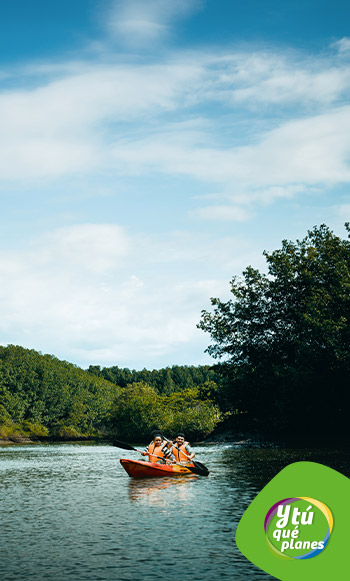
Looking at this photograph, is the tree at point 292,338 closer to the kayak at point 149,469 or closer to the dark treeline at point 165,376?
the kayak at point 149,469

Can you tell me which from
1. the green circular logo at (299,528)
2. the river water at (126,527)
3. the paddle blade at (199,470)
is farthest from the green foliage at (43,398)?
the green circular logo at (299,528)

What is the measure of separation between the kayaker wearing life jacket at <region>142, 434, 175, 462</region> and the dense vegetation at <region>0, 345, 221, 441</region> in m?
44.6

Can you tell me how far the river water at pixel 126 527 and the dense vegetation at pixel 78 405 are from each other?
48.4 meters

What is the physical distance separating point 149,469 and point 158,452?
5.17 feet

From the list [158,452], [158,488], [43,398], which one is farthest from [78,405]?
[158,488]

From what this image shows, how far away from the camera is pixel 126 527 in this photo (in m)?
14.1

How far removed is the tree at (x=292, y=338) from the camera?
38688mm

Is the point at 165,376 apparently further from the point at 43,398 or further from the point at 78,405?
the point at 43,398

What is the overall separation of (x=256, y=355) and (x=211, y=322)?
4.42 meters

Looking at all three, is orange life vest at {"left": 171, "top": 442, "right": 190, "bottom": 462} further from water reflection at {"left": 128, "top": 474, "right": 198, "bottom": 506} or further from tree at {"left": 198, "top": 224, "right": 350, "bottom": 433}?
tree at {"left": 198, "top": 224, "right": 350, "bottom": 433}

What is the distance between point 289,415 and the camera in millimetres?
44688

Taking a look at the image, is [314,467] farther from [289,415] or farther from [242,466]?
[289,415]

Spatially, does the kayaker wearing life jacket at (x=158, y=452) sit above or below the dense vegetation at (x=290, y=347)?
below

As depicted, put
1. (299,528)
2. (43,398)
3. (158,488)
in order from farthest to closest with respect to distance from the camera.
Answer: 1. (43,398)
2. (158,488)
3. (299,528)
